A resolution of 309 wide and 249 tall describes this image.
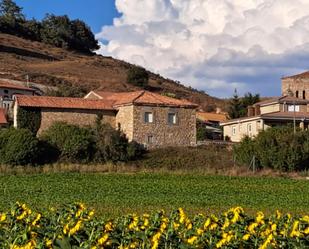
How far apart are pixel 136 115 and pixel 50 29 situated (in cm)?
9509

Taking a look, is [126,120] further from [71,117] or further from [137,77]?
[137,77]

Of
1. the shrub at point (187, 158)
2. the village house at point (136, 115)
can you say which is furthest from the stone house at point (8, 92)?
the shrub at point (187, 158)

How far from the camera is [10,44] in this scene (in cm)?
13700

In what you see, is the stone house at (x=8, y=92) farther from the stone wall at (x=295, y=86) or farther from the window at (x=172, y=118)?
the stone wall at (x=295, y=86)

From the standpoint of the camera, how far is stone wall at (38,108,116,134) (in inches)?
2520

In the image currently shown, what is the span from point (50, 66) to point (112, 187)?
87140 millimetres

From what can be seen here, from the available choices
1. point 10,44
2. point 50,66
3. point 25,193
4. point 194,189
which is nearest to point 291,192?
point 194,189

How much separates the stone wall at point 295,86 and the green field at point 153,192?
51.0 metres

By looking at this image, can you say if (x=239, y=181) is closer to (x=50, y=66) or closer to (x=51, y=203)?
(x=51, y=203)

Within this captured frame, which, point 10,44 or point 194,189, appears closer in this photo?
point 194,189

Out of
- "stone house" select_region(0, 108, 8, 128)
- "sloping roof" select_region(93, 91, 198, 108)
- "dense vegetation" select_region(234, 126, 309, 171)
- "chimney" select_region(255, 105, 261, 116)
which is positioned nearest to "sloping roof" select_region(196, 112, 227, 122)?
"chimney" select_region(255, 105, 261, 116)

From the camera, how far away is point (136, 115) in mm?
65375

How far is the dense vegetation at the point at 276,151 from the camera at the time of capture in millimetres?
56000

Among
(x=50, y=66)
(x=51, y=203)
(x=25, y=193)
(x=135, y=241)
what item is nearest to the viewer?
(x=135, y=241)
